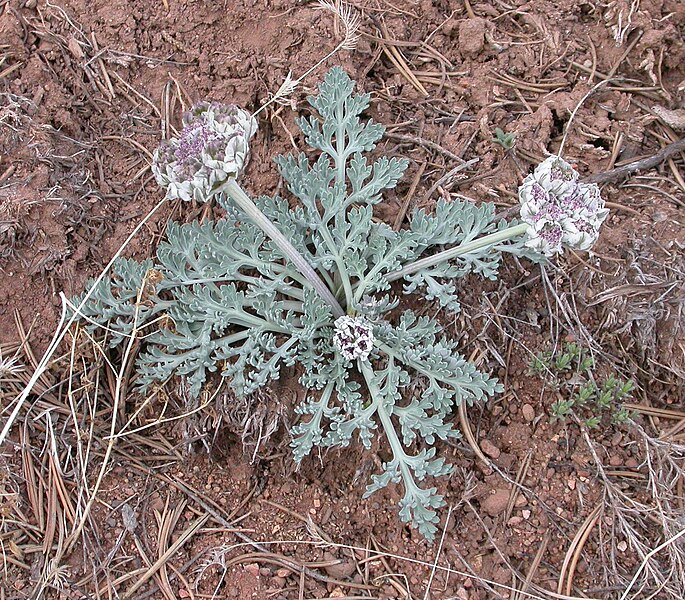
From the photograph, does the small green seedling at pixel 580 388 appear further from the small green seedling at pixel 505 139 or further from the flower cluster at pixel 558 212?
the small green seedling at pixel 505 139

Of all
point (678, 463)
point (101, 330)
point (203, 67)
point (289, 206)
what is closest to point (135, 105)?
point (203, 67)

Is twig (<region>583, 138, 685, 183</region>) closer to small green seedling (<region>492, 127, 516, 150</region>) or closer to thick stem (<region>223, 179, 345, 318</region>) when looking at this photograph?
small green seedling (<region>492, 127, 516, 150</region>)

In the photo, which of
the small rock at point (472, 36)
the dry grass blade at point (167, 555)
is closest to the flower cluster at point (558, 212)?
the small rock at point (472, 36)

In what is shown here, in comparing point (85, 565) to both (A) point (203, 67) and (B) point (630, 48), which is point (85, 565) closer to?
(A) point (203, 67)

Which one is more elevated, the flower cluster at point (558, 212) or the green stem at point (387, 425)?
the flower cluster at point (558, 212)

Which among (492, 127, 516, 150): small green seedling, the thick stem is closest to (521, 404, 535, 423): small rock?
the thick stem

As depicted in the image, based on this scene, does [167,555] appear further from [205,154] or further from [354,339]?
[205,154]

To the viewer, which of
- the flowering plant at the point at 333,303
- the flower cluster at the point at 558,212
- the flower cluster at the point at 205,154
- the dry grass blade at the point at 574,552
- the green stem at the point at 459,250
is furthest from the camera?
the flowering plant at the point at 333,303
